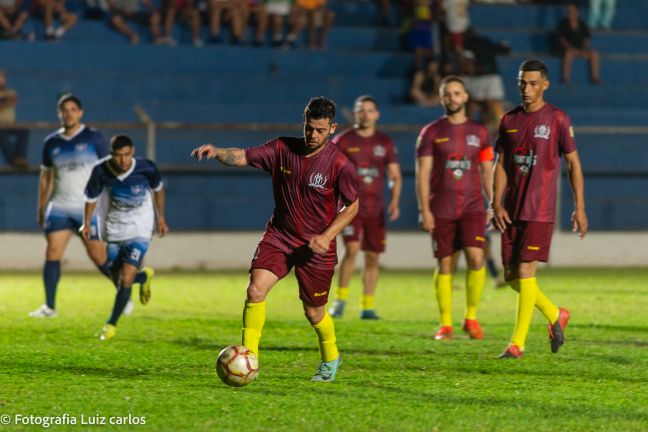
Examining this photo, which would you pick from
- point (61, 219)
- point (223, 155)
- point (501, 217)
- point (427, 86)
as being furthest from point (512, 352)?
point (427, 86)

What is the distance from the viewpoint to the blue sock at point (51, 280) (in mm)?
13031

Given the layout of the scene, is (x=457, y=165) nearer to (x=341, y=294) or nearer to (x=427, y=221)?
(x=427, y=221)

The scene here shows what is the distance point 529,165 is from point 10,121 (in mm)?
12802

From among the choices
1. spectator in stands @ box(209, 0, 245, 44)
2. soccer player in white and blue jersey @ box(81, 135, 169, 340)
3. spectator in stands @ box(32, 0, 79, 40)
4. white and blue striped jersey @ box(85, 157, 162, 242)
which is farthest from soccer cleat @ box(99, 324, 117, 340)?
spectator in stands @ box(209, 0, 245, 44)

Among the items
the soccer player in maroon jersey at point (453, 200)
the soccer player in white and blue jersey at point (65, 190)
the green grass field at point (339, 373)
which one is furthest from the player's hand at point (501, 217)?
the soccer player in white and blue jersey at point (65, 190)

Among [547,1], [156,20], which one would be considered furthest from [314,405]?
[547,1]

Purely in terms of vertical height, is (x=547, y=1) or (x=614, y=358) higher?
(x=547, y=1)

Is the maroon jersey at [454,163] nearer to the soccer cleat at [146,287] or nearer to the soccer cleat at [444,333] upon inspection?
the soccer cleat at [444,333]

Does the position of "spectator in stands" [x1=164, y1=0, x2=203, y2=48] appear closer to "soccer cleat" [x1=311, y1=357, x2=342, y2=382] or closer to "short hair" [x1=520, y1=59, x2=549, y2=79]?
"short hair" [x1=520, y1=59, x2=549, y2=79]

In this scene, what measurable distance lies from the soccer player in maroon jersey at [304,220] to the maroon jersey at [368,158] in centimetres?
503

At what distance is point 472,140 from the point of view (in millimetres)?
11266

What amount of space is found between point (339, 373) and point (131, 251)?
3417mm

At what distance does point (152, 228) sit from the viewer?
38.8ft

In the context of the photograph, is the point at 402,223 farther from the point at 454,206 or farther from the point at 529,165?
the point at 529,165
